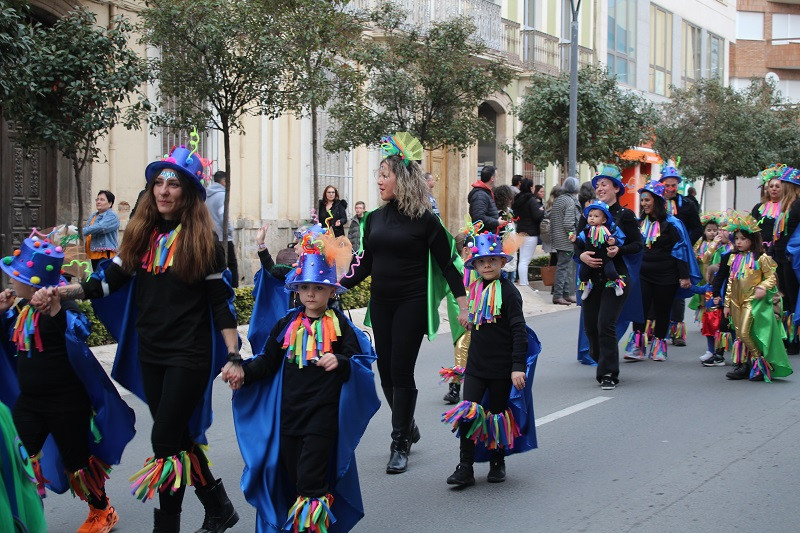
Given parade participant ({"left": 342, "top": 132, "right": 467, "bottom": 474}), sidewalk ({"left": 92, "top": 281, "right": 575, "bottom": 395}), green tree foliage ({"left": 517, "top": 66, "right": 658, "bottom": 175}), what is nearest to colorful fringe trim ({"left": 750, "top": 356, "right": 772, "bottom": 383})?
sidewalk ({"left": 92, "top": 281, "right": 575, "bottom": 395})

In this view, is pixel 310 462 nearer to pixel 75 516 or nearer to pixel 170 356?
pixel 170 356

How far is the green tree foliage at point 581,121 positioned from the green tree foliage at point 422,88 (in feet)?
12.5

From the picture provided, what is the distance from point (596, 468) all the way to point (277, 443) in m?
2.77

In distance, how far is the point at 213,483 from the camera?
527 centimetres

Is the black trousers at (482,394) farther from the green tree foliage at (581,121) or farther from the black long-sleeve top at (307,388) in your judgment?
the green tree foliage at (581,121)

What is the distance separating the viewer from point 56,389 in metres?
5.21

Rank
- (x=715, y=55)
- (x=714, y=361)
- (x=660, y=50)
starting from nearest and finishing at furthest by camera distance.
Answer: (x=714, y=361) < (x=660, y=50) < (x=715, y=55)

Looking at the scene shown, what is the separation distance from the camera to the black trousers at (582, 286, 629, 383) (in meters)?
9.66

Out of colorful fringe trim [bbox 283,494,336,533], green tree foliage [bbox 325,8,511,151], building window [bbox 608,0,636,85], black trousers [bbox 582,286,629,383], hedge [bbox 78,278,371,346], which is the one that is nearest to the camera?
colorful fringe trim [bbox 283,494,336,533]

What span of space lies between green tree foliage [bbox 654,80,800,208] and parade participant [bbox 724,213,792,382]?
817 inches

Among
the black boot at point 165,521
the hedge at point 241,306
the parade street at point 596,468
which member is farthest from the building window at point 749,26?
the black boot at point 165,521

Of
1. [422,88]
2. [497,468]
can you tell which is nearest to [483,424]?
[497,468]

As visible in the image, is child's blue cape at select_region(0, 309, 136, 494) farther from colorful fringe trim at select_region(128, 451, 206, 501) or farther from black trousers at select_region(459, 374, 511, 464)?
black trousers at select_region(459, 374, 511, 464)

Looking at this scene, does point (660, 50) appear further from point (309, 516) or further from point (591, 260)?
point (309, 516)
